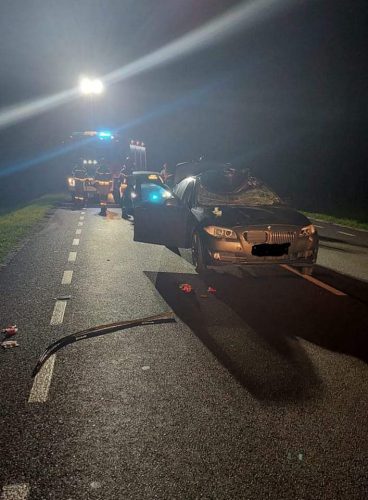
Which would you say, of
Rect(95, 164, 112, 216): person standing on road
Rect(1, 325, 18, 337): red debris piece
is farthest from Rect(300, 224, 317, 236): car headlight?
Rect(95, 164, 112, 216): person standing on road

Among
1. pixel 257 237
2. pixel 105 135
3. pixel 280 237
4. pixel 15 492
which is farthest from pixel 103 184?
pixel 15 492

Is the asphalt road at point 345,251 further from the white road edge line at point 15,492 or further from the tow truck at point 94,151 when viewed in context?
the tow truck at point 94,151

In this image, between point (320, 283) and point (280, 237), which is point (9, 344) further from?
point (320, 283)

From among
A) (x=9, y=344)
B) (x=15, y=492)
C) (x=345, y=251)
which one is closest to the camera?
(x=15, y=492)

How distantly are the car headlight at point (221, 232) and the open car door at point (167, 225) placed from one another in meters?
1.13

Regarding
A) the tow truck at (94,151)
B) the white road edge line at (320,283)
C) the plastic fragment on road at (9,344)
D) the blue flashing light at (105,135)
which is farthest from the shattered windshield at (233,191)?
the blue flashing light at (105,135)

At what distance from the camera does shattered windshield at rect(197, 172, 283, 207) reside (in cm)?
786

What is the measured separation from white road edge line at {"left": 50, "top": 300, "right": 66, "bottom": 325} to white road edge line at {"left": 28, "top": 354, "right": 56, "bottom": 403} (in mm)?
1029

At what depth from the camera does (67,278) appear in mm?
7227

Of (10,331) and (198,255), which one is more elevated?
(198,255)

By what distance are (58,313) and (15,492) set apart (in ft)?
10.3

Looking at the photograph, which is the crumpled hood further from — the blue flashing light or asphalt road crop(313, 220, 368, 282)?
the blue flashing light

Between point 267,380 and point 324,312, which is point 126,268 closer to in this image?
point 324,312

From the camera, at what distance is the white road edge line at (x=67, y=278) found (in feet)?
22.8
